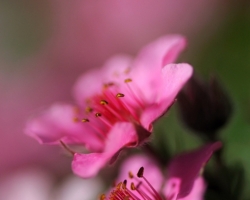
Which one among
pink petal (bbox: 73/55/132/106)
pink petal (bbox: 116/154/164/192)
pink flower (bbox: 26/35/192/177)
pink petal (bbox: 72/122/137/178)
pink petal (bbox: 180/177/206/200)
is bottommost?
pink petal (bbox: 180/177/206/200)

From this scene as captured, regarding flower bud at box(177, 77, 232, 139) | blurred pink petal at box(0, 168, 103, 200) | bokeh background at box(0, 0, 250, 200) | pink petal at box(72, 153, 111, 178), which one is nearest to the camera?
pink petal at box(72, 153, 111, 178)

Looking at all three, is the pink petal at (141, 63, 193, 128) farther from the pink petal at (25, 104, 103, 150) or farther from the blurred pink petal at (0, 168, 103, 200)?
the blurred pink petal at (0, 168, 103, 200)

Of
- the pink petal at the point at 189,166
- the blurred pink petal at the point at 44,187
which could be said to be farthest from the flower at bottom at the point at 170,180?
the blurred pink petal at the point at 44,187

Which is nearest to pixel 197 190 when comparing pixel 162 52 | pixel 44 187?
pixel 162 52

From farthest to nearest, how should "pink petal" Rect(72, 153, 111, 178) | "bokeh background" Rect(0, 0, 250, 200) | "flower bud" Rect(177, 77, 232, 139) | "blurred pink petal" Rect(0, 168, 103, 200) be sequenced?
"bokeh background" Rect(0, 0, 250, 200), "blurred pink petal" Rect(0, 168, 103, 200), "flower bud" Rect(177, 77, 232, 139), "pink petal" Rect(72, 153, 111, 178)

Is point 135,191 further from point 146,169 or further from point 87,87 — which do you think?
point 87,87

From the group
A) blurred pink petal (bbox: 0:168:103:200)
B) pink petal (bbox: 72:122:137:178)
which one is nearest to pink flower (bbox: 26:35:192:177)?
pink petal (bbox: 72:122:137:178)

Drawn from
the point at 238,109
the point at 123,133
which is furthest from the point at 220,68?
the point at 123,133

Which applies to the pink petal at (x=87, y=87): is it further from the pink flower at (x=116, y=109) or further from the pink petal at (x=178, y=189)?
the pink petal at (x=178, y=189)
